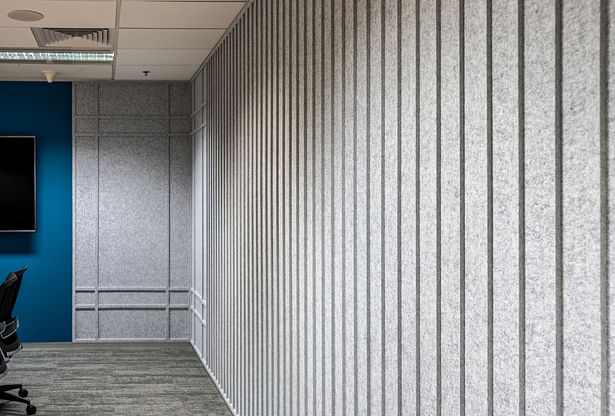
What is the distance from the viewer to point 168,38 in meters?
5.42

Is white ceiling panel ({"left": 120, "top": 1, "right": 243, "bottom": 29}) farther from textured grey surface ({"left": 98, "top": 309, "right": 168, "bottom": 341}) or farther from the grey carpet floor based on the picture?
textured grey surface ({"left": 98, "top": 309, "right": 168, "bottom": 341})

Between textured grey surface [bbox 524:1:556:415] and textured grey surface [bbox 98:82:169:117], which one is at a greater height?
textured grey surface [bbox 98:82:169:117]

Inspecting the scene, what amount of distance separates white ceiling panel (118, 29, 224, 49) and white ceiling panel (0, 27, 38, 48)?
666mm

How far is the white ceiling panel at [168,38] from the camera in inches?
204

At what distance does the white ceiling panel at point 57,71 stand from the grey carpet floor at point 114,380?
2.80 metres

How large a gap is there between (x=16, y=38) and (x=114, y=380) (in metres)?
2.92

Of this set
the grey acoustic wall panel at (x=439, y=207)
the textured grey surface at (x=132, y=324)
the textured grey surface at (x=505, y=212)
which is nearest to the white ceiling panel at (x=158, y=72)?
the textured grey surface at (x=132, y=324)

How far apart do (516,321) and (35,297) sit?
6875mm

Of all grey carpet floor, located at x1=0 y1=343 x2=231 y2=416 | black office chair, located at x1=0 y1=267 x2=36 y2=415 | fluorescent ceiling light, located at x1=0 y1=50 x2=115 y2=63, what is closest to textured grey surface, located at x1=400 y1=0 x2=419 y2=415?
grey carpet floor, located at x1=0 y1=343 x2=231 y2=416

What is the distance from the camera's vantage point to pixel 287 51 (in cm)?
344

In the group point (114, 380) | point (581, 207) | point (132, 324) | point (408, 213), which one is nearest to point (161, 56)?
point (114, 380)

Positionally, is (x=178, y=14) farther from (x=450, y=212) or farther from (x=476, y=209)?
(x=476, y=209)

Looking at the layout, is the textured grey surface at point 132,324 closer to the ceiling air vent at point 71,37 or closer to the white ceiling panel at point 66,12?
the ceiling air vent at point 71,37

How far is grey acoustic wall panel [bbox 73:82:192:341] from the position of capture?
752 cm
